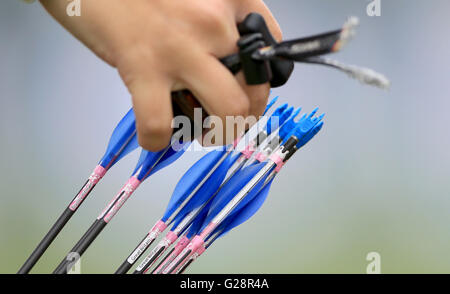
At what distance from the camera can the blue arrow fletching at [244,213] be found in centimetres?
115

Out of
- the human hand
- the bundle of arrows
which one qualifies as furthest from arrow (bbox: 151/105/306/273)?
the human hand

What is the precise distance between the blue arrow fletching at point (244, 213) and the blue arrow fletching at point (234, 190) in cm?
3

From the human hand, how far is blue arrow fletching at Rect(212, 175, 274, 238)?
0.34 meters

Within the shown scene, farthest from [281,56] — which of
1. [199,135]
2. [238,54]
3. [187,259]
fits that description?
[187,259]

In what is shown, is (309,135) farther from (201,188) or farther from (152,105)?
(152,105)

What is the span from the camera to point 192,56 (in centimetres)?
83

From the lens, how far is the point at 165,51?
83 centimetres

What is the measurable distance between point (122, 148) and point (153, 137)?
37cm

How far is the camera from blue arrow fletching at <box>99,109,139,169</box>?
1.19 m

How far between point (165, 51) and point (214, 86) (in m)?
0.08

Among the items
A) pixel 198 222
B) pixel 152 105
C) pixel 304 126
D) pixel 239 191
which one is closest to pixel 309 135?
pixel 304 126

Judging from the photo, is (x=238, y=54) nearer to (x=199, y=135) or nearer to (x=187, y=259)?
(x=199, y=135)

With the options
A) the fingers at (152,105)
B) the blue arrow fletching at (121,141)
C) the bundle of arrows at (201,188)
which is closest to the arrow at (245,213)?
the bundle of arrows at (201,188)

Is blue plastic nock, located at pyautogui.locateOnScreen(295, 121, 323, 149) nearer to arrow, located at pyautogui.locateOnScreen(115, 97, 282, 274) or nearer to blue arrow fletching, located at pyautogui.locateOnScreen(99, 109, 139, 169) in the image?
arrow, located at pyautogui.locateOnScreen(115, 97, 282, 274)
